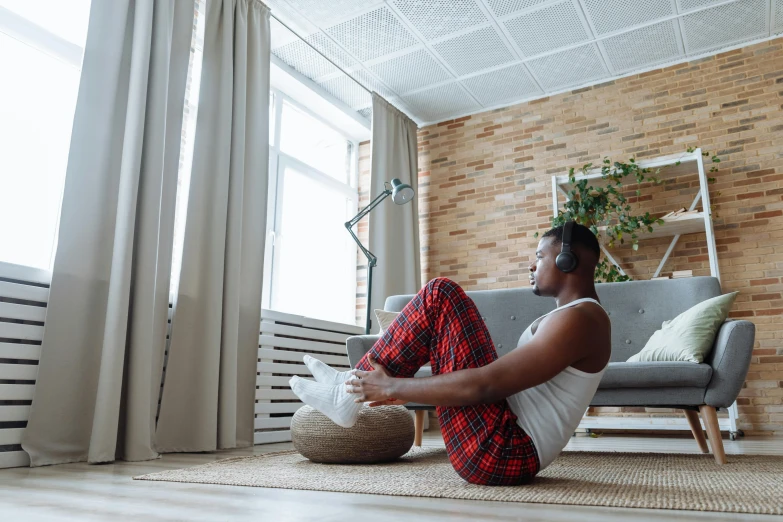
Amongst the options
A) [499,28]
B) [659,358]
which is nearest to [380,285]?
[499,28]

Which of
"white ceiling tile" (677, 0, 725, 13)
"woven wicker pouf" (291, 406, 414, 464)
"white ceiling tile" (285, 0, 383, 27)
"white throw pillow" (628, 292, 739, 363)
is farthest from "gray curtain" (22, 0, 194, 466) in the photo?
"white ceiling tile" (677, 0, 725, 13)

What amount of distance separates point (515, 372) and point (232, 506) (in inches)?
29.3

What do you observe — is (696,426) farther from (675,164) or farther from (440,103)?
(440,103)

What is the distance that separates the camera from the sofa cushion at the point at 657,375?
2.34 metres

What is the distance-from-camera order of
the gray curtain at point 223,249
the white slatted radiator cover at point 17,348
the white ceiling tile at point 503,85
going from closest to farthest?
the white slatted radiator cover at point 17,348
the gray curtain at point 223,249
the white ceiling tile at point 503,85

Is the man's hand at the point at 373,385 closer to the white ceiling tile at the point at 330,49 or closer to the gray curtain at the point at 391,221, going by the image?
the gray curtain at the point at 391,221

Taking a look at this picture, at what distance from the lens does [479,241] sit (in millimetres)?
5285

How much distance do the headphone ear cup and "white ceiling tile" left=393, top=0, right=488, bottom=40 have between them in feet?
9.72

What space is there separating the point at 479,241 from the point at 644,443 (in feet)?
7.50

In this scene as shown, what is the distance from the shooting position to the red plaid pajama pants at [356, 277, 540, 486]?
1562 mm

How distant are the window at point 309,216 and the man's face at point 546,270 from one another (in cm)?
295

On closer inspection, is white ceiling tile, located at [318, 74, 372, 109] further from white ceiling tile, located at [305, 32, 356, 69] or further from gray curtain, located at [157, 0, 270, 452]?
gray curtain, located at [157, 0, 270, 452]

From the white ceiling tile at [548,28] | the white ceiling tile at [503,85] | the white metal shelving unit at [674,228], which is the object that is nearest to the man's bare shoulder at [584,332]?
the white metal shelving unit at [674,228]

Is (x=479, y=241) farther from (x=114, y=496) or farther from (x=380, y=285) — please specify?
(x=114, y=496)
